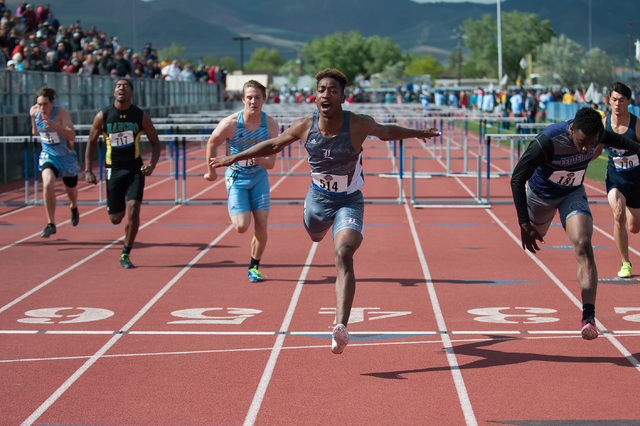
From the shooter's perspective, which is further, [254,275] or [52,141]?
[52,141]

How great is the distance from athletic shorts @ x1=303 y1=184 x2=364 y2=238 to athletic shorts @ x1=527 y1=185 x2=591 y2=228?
1424mm

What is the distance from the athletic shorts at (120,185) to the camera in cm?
1012

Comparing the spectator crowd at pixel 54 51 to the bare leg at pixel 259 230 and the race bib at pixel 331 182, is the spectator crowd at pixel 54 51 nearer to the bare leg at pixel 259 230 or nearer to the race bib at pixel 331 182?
the bare leg at pixel 259 230

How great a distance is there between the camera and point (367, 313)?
26.1ft

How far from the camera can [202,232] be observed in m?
13.2

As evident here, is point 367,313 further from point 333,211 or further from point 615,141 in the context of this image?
point 615,141

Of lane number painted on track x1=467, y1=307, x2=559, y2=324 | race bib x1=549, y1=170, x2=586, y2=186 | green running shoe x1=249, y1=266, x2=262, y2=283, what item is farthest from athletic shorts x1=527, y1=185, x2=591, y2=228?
green running shoe x1=249, y1=266, x2=262, y2=283

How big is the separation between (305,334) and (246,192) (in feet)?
8.20

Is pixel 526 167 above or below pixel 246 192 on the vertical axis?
above

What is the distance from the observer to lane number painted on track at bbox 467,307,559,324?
7602mm

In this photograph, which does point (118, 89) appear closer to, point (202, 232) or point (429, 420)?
point (202, 232)

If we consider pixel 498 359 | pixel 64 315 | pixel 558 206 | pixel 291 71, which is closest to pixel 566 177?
pixel 558 206

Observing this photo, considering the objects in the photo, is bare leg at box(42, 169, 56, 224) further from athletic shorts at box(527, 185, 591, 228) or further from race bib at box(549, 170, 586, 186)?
race bib at box(549, 170, 586, 186)

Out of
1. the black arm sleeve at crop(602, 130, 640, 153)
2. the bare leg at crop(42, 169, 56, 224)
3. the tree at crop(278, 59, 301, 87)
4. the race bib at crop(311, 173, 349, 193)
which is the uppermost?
the tree at crop(278, 59, 301, 87)
